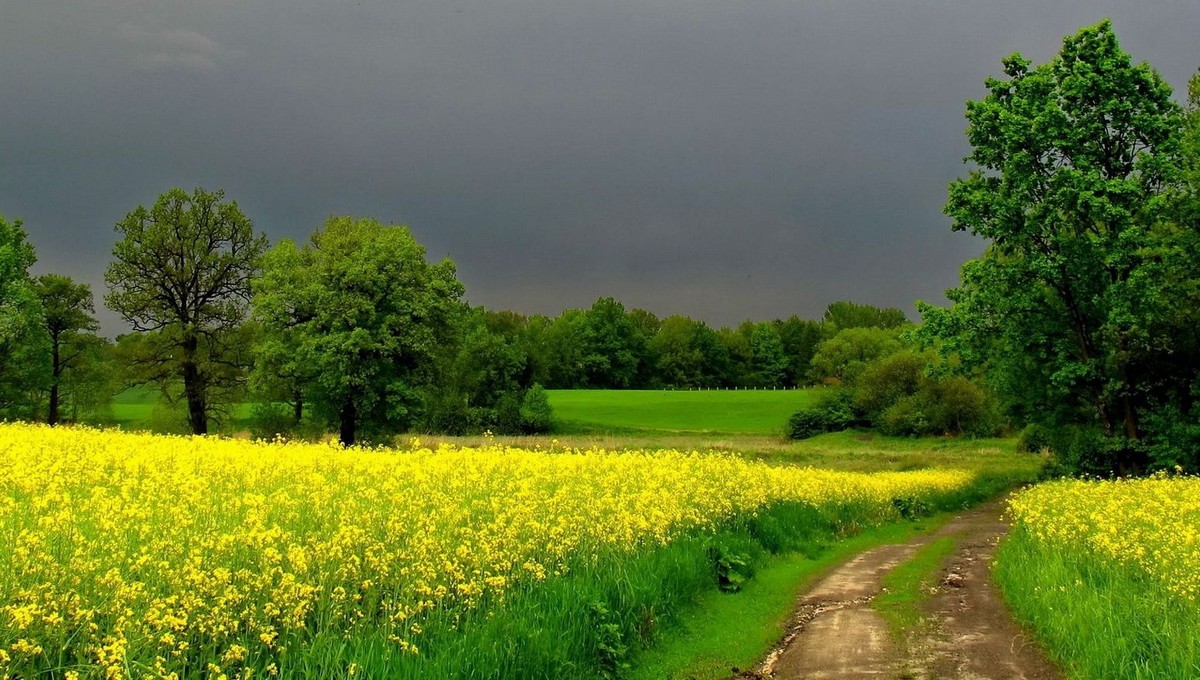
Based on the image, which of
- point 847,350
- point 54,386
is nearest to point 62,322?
point 54,386

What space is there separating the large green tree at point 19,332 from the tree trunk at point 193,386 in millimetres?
8133

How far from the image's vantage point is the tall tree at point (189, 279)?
43406 millimetres

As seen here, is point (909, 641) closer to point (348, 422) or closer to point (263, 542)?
point (263, 542)

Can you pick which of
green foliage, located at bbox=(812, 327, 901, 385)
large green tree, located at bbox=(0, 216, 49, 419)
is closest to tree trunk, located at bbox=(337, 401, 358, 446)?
large green tree, located at bbox=(0, 216, 49, 419)

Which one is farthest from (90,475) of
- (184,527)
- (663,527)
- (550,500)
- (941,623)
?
(941,623)

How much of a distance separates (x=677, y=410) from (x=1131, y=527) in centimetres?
9507

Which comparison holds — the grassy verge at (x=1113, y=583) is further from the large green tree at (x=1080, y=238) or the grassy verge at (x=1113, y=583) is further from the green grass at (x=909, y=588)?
the large green tree at (x=1080, y=238)

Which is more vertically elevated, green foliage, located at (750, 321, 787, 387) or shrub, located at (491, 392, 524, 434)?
green foliage, located at (750, 321, 787, 387)

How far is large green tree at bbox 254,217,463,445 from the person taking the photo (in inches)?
1640

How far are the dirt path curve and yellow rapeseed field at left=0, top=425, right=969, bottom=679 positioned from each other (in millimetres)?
2281

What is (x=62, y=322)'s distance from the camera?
185 ft

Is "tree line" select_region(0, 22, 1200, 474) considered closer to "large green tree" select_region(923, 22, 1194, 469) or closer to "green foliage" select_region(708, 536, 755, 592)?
"large green tree" select_region(923, 22, 1194, 469)

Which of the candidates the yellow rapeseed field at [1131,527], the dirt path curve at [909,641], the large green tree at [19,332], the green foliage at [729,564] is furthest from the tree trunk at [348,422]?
the yellow rapeseed field at [1131,527]

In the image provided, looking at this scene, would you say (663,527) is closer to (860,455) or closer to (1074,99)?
(1074,99)
